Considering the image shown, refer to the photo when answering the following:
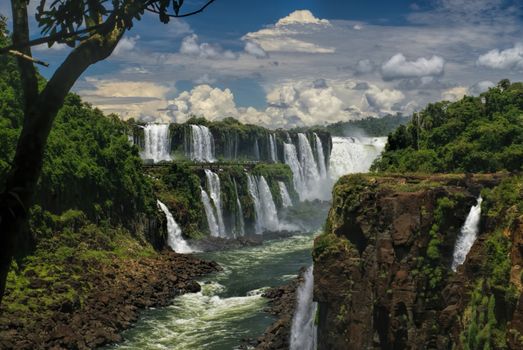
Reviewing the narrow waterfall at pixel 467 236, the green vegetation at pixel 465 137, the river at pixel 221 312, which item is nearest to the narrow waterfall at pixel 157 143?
the river at pixel 221 312

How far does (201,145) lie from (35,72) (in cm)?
7611

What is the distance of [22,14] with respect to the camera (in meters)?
5.14

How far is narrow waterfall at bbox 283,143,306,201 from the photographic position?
90.6m

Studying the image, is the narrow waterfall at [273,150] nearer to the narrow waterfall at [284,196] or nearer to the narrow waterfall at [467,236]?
the narrow waterfall at [284,196]

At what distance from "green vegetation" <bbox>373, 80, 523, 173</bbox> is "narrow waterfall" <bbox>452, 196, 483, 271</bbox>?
10.4 meters

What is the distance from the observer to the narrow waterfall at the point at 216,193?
64.8 meters

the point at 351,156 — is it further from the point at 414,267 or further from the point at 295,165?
the point at 414,267

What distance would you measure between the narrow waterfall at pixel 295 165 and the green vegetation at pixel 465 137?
48637 mm

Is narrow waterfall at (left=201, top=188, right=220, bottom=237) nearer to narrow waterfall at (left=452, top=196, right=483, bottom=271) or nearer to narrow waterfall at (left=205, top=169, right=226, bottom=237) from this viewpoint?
narrow waterfall at (left=205, top=169, right=226, bottom=237)

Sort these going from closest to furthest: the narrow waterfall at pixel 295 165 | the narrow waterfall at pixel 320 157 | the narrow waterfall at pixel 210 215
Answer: the narrow waterfall at pixel 210 215, the narrow waterfall at pixel 295 165, the narrow waterfall at pixel 320 157

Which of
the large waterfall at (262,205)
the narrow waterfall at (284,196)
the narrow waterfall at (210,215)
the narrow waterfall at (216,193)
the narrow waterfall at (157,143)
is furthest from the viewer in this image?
the narrow waterfall at (284,196)

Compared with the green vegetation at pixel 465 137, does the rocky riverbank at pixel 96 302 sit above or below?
below

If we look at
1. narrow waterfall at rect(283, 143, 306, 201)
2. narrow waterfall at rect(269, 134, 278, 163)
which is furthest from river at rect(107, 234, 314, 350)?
narrow waterfall at rect(269, 134, 278, 163)

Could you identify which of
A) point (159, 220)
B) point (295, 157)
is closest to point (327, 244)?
point (159, 220)
